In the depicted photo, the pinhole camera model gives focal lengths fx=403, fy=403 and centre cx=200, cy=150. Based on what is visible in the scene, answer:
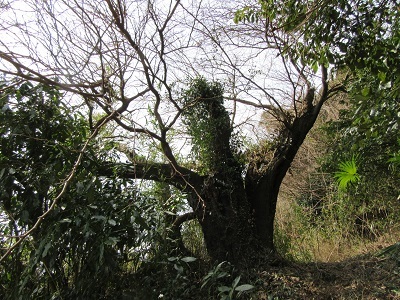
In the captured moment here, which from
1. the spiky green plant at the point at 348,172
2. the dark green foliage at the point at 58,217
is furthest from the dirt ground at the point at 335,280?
the dark green foliage at the point at 58,217

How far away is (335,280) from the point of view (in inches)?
156

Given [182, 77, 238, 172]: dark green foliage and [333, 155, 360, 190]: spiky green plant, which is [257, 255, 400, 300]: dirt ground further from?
[182, 77, 238, 172]: dark green foliage

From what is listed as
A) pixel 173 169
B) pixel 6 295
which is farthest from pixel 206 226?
pixel 6 295

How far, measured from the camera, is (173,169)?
14.1 ft

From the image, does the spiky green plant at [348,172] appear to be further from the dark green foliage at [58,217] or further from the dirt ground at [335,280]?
the dark green foliage at [58,217]

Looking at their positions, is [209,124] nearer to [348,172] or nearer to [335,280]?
[348,172]

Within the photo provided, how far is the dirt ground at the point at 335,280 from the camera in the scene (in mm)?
3615

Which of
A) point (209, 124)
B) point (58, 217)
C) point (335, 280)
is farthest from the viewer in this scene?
point (209, 124)

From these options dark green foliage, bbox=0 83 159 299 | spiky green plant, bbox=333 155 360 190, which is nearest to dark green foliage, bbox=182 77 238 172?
spiky green plant, bbox=333 155 360 190

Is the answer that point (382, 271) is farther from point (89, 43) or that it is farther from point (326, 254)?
point (89, 43)

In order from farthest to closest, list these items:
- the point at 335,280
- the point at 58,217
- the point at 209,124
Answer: the point at 209,124 → the point at 335,280 → the point at 58,217

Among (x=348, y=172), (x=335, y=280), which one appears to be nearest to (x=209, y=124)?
(x=348, y=172)

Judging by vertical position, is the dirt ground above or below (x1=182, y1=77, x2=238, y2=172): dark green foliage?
below

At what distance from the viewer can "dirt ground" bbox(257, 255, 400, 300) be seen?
362 centimetres
